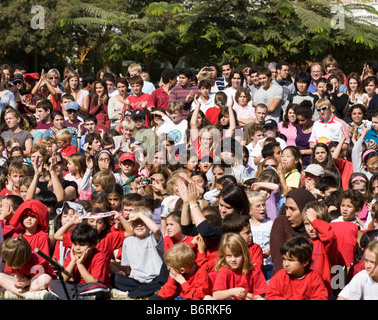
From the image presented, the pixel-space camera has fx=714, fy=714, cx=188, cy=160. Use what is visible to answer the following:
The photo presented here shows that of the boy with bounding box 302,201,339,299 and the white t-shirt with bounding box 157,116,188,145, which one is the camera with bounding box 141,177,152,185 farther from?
the boy with bounding box 302,201,339,299

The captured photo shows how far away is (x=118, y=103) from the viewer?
1211cm

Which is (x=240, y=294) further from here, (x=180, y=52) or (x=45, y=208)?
(x=180, y=52)

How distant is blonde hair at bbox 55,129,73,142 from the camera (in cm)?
1062

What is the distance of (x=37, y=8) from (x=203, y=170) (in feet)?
66.9

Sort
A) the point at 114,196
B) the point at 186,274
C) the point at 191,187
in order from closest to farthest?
the point at 186,274, the point at 191,187, the point at 114,196

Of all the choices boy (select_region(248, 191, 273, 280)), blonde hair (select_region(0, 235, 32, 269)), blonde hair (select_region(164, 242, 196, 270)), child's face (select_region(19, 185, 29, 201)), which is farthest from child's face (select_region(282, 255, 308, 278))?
child's face (select_region(19, 185, 29, 201))

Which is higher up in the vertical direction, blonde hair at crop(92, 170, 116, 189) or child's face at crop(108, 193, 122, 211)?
blonde hair at crop(92, 170, 116, 189)

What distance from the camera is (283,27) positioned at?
17594 mm

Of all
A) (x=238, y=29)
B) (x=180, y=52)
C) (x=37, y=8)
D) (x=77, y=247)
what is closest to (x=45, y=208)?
(x=77, y=247)

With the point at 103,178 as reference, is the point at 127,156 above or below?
above

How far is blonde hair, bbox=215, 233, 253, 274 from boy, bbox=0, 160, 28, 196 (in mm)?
3805

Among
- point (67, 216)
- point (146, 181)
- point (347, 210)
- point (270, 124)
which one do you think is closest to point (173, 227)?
point (67, 216)

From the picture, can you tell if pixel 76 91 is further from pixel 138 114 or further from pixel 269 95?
pixel 269 95

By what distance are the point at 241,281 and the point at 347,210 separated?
1.71m
